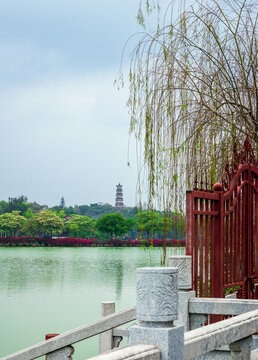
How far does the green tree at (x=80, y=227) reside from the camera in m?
61.6

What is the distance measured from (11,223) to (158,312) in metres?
59.4

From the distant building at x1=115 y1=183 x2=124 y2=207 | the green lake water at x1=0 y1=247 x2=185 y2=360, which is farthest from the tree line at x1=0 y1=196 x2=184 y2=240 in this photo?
the distant building at x1=115 y1=183 x2=124 y2=207

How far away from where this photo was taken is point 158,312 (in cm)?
177

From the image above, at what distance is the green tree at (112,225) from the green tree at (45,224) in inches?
178

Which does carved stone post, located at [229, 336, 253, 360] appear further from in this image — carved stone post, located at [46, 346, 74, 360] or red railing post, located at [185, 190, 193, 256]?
carved stone post, located at [46, 346, 74, 360]

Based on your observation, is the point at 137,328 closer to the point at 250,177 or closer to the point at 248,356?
the point at 248,356

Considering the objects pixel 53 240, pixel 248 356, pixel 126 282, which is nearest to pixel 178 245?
pixel 248 356

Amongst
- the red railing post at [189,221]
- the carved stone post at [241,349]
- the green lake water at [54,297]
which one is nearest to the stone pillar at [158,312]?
the carved stone post at [241,349]

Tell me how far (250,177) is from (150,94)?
165cm

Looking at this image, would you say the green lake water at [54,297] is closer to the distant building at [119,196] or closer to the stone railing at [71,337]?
the stone railing at [71,337]

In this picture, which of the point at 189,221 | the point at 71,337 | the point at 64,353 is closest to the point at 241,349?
the point at 189,221

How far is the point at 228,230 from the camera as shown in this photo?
4430mm

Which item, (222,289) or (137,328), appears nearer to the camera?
(137,328)

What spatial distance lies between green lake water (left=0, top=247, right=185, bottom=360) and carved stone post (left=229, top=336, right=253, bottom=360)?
11.4 feet
